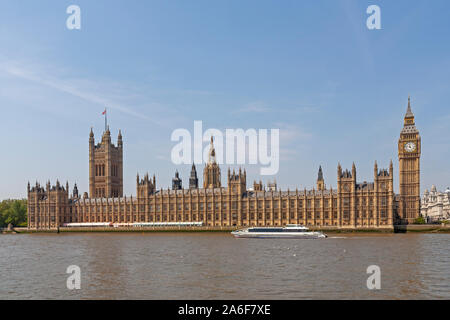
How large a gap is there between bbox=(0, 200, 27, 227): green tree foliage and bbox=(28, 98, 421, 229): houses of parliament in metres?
9.45

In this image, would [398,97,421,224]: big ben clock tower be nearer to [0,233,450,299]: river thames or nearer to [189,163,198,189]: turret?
[0,233,450,299]: river thames

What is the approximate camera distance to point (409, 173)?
132500 millimetres

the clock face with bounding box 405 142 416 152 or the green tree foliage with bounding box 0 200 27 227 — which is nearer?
the clock face with bounding box 405 142 416 152

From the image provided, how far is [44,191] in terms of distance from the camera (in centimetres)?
15888

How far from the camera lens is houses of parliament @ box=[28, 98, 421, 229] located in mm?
119438

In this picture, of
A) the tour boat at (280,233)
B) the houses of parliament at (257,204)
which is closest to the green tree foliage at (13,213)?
the houses of parliament at (257,204)

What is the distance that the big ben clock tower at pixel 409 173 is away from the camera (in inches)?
5098

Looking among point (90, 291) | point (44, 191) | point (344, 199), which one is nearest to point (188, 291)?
point (90, 291)

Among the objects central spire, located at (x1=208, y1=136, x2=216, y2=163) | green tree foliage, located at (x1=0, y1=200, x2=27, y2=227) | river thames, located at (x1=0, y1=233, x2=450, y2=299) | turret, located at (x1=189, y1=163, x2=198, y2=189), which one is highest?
central spire, located at (x1=208, y1=136, x2=216, y2=163)

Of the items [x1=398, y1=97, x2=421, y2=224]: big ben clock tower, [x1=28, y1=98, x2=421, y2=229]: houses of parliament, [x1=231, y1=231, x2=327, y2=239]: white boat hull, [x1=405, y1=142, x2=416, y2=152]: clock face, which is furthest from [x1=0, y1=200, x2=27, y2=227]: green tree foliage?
[x1=405, y1=142, x2=416, y2=152]: clock face
